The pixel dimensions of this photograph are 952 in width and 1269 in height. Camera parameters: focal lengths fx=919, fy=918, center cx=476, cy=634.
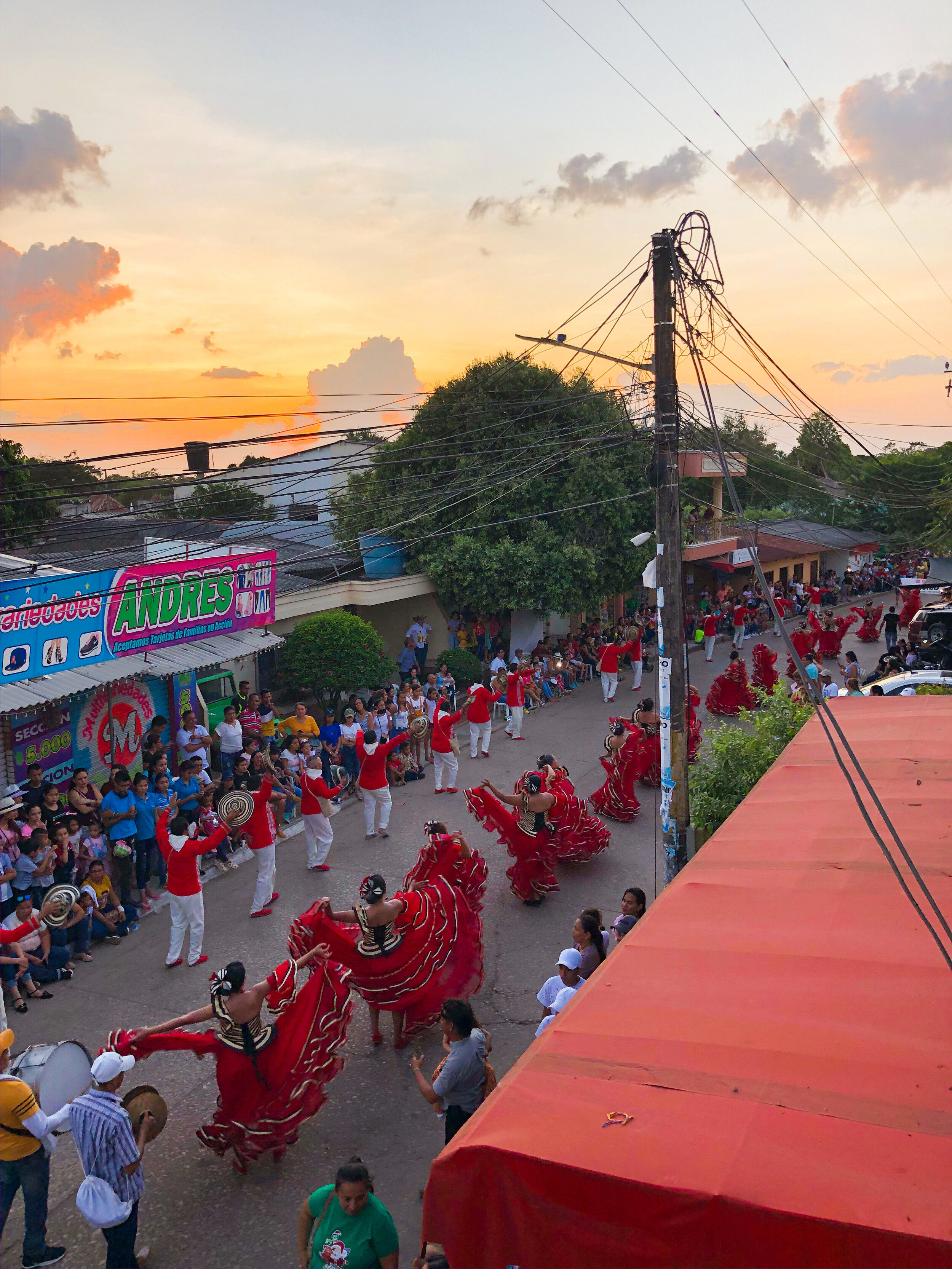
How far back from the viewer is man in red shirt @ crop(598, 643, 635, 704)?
20.0m

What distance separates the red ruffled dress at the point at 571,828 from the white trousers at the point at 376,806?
2161 mm

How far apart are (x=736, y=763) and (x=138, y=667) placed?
8.22 m

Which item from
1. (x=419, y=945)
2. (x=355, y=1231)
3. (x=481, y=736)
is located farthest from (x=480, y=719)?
(x=355, y=1231)

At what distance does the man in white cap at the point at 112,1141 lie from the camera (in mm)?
4859

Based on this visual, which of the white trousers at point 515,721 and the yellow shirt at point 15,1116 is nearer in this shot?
the yellow shirt at point 15,1116

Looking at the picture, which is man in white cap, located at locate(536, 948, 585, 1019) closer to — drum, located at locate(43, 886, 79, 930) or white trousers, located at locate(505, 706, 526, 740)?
drum, located at locate(43, 886, 79, 930)

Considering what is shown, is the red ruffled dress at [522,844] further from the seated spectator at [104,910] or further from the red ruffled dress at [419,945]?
the seated spectator at [104,910]

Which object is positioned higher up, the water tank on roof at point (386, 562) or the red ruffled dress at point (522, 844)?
the water tank on roof at point (386, 562)

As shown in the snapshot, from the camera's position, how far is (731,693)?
18.5 meters

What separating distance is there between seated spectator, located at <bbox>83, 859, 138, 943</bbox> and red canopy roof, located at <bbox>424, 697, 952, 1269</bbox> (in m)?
6.33

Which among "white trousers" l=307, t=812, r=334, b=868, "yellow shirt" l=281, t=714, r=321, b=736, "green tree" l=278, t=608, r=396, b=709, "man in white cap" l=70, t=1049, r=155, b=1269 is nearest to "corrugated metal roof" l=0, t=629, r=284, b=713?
"green tree" l=278, t=608, r=396, b=709

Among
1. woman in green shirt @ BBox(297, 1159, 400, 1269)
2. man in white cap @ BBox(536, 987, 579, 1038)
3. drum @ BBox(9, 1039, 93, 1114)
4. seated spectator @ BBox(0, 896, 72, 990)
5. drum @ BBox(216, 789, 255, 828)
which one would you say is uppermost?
drum @ BBox(216, 789, 255, 828)

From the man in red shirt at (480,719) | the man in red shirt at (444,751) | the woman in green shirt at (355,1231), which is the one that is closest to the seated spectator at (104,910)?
the man in red shirt at (444,751)

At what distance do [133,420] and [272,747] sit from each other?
595cm
